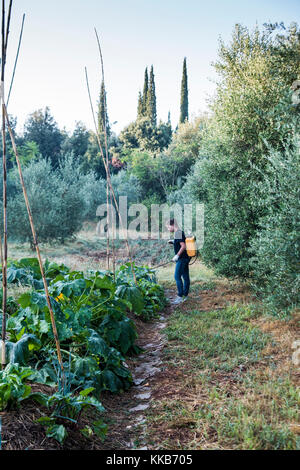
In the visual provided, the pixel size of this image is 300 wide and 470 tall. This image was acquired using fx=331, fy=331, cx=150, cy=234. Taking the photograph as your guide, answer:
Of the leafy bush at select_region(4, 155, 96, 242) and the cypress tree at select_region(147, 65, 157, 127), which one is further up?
the cypress tree at select_region(147, 65, 157, 127)

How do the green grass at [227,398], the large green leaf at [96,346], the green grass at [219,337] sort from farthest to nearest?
1. the green grass at [219,337]
2. the large green leaf at [96,346]
3. the green grass at [227,398]

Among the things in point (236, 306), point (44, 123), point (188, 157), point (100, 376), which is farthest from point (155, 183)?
point (100, 376)

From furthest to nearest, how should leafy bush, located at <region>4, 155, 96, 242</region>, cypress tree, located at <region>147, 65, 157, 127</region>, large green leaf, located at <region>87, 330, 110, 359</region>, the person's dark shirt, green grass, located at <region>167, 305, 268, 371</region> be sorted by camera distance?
cypress tree, located at <region>147, 65, 157, 127</region>
leafy bush, located at <region>4, 155, 96, 242</region>
the person's dark shirt
green grass, located at <region>167, 305, 268, 371</region>
large green leaf, located at <region>87, 330, 110, 359</region>

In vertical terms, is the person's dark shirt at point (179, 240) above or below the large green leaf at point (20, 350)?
above

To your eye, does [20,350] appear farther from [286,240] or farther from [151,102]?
[151,102]

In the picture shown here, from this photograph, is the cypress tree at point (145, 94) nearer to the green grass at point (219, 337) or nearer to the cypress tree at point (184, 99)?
the cypress tree at point (184, 99)

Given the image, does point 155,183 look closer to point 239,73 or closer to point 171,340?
point 239,73

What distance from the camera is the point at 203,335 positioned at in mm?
4844

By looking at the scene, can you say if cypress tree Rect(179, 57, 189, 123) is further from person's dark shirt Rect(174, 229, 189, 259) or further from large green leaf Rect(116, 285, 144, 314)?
large green leaf Rect(116, 285, 144, 314)

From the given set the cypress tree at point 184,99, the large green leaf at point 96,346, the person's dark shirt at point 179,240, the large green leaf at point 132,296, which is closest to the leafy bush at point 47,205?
the person's dark shirt at point 179,240

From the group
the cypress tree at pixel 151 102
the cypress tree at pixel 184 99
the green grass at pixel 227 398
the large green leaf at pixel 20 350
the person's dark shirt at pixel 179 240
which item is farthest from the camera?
the cypress tree at pixel 151 102

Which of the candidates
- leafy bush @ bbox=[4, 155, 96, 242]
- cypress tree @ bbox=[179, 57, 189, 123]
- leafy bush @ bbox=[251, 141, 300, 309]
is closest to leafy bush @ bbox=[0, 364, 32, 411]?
leafy bush @ bbox=[251, 141, 300, 309]

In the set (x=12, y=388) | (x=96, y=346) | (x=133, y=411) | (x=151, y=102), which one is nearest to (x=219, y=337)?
(x=133, y=411)

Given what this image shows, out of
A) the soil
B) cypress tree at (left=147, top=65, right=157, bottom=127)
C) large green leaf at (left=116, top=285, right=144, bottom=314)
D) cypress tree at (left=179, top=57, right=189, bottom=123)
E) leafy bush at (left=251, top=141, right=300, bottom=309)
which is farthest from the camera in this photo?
cypress tree at (left=147, top=65, right=157, bottom=127)
